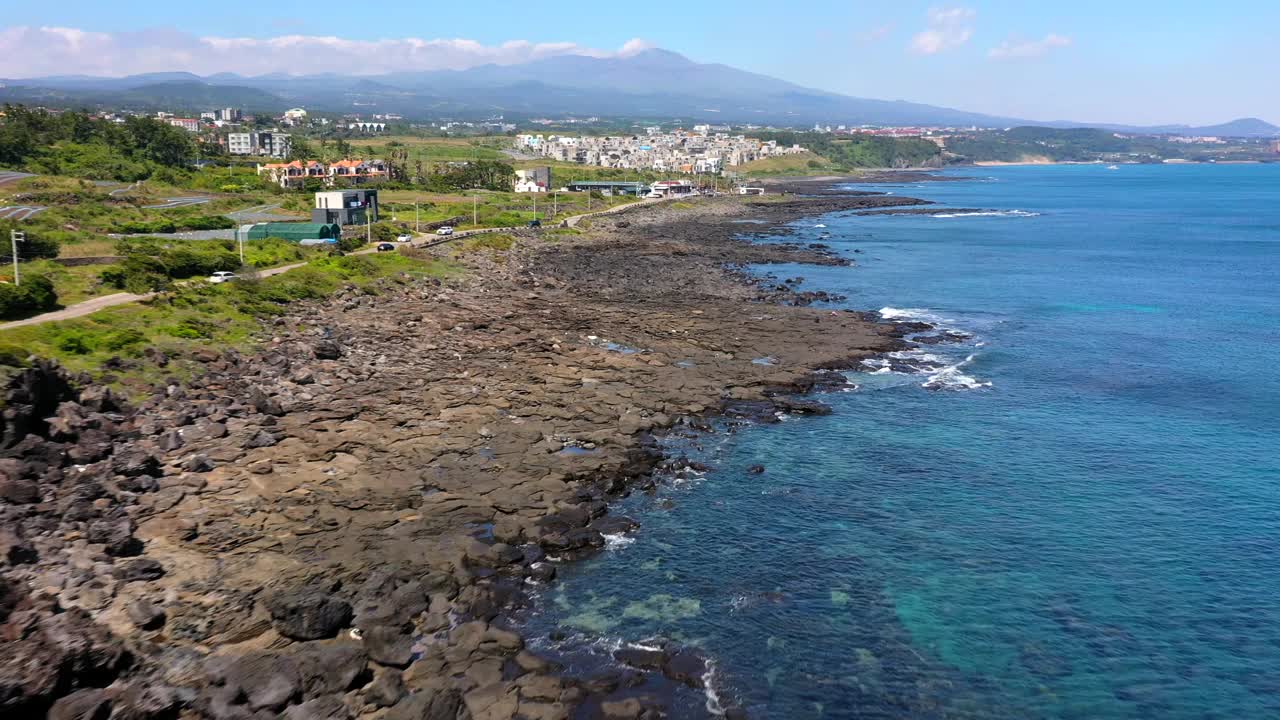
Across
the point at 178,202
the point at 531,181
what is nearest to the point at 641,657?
the point at 178,202

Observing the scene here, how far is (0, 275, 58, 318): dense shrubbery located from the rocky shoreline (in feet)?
29.6

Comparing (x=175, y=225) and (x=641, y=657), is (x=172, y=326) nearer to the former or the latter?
(x=641, y=657)

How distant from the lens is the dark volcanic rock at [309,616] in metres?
21.0

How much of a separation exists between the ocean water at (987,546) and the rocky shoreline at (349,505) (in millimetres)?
2079

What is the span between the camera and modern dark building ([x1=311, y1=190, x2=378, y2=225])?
273ft

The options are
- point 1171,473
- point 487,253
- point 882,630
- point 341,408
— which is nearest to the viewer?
point 882,630

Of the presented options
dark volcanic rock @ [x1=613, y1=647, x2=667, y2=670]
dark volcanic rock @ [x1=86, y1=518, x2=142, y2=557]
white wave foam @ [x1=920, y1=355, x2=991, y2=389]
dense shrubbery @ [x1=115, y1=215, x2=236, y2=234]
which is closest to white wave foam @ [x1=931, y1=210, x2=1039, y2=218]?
white wave foam @ [x1=920, y1=355, x2=991, y2=389]

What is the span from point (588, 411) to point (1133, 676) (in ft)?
73.7

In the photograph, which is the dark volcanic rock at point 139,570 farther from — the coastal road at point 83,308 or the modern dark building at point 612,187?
the modern dark building at point 612,187

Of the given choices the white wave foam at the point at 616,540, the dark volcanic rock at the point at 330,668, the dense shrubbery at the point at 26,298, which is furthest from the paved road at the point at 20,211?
the dark volcanic rock at the point at 330,668

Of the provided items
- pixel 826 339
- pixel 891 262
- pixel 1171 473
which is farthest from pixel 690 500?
pixel 891 262

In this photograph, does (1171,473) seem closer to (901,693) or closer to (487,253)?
(901,693)

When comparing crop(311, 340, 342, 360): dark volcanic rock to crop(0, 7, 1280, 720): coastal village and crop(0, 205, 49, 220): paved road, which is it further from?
crop(0, 205, 49, 220): paved road

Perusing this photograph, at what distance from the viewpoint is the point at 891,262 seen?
88438 millimetres
